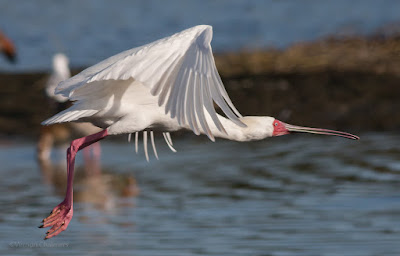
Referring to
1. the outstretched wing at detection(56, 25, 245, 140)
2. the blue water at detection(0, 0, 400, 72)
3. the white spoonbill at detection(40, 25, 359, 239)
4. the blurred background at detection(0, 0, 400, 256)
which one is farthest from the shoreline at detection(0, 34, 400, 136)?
the outstretched wing at detection(56, 25, 245, 140)

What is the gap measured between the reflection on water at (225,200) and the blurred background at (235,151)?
0.8 inches

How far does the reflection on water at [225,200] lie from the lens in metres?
7.84

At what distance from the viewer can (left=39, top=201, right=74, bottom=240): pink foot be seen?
790 cm

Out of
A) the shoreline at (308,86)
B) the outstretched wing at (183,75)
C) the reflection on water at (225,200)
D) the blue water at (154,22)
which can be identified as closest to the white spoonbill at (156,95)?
the outstretched wing at (183,75)

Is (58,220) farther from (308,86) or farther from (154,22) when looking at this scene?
(154,22)

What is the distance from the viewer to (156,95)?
21.9ft

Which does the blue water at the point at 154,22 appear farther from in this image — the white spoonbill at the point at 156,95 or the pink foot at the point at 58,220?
the pink foot at the point at 58,220

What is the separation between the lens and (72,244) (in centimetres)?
801

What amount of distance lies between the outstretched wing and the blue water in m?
12.2

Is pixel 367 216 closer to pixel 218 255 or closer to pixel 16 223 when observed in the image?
pixel 218 255

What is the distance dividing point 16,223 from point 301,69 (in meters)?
9.12

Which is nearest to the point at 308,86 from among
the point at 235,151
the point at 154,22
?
the point at 235,151

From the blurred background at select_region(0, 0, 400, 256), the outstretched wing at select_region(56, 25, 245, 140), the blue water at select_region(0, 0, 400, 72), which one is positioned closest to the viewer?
the outstretched wing at select_region(56, 25, 245, 140)

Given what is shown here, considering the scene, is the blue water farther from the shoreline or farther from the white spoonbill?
the white spoonbill
